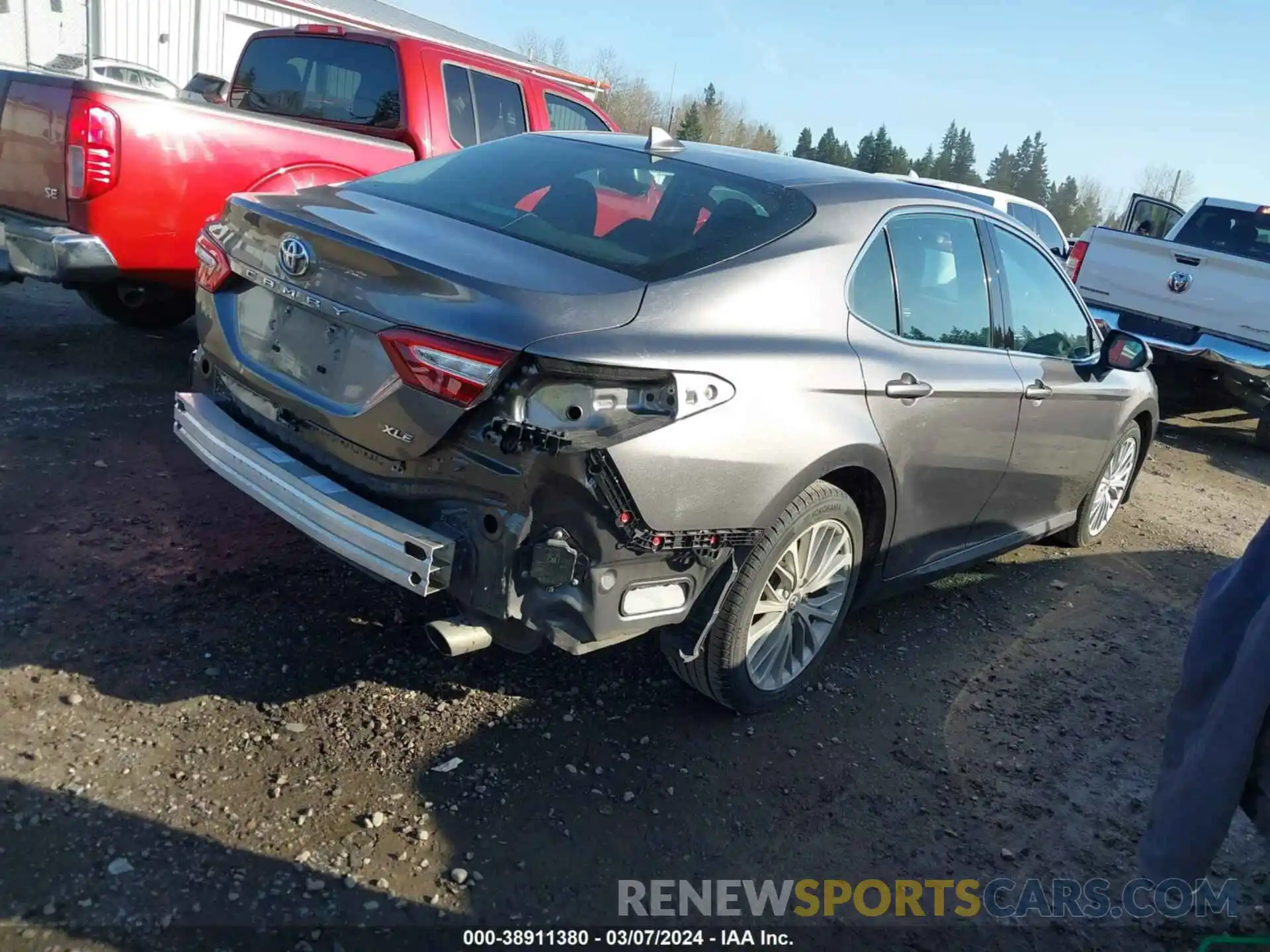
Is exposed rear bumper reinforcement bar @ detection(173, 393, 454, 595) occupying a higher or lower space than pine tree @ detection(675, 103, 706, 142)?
lower

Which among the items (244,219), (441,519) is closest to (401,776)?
(441,519)

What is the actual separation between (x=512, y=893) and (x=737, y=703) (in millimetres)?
1089

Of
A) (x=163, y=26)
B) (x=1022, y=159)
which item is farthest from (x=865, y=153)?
(x=163, y=26)

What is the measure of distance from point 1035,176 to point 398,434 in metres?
98.4

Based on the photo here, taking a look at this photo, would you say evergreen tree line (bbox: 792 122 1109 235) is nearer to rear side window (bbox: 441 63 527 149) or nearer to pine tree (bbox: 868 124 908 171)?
pine tree (bbox: 868 124 908 171)

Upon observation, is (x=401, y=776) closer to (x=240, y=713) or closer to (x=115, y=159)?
(x=240, y=713)

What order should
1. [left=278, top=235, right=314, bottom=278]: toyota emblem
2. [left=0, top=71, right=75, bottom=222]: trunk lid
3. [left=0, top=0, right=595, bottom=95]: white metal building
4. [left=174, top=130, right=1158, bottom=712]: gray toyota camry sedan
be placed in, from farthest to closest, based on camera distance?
[left=0, top=0, right=595, bottom=95]: white metal building
[left=0, top=71, right=75, bottom=222]: trunk lid
[left=278, top=235, right=314, bottom=278]: toyota emblem
[left=174, top=130, right=1158, bottom=712]: gray toyota camry sedan

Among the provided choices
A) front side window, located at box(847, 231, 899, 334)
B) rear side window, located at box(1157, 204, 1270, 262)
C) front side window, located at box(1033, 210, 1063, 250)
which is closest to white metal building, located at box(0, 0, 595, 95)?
front side window, located at box(1033, 210, 1063, 250)

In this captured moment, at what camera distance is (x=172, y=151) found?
5055 millimetres

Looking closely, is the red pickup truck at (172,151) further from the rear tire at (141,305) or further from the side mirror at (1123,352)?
the side mirror at (1123,352)

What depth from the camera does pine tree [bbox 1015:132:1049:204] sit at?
286 feet

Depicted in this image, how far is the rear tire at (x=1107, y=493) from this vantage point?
17.6 ft

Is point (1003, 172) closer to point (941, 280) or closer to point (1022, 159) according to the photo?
point (1022, 159)

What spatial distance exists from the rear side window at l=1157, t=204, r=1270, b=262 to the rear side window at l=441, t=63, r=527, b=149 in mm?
6633
